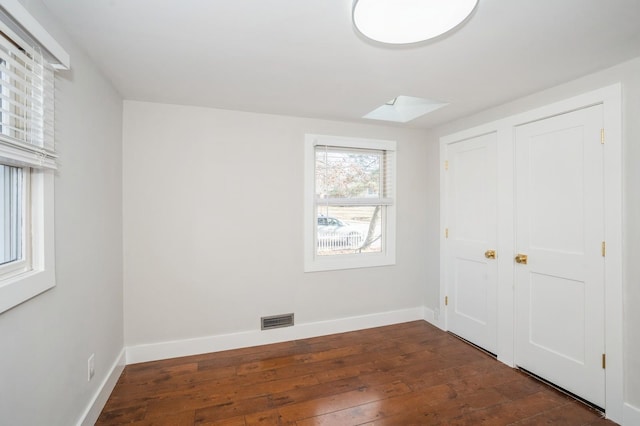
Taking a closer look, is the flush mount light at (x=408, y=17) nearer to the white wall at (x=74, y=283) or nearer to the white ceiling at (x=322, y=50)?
the white ceiling at (x=322, y=50)

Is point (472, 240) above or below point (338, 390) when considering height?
above

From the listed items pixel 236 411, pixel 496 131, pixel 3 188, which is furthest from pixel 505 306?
pixel 3 188

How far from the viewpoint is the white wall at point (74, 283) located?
4.09ft

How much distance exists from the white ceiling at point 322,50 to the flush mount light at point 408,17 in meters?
0.20

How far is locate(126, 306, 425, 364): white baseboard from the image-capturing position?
8.61ft

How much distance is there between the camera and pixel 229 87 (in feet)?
7.55

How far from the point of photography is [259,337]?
2943 mm

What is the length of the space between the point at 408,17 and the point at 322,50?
2.26 ft

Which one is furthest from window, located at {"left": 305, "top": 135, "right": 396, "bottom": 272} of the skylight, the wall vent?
the wall vent

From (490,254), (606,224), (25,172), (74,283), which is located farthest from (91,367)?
(606,224)

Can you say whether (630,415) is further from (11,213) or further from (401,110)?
(11,213)

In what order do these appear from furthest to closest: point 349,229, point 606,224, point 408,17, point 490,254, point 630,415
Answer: point 349,229
point 490,254
point 606,224
point 630,415
point 408,17

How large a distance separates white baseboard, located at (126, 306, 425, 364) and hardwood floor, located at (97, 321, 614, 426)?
3.0 inches

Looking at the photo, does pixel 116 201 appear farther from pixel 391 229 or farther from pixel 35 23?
pixel 391 229
